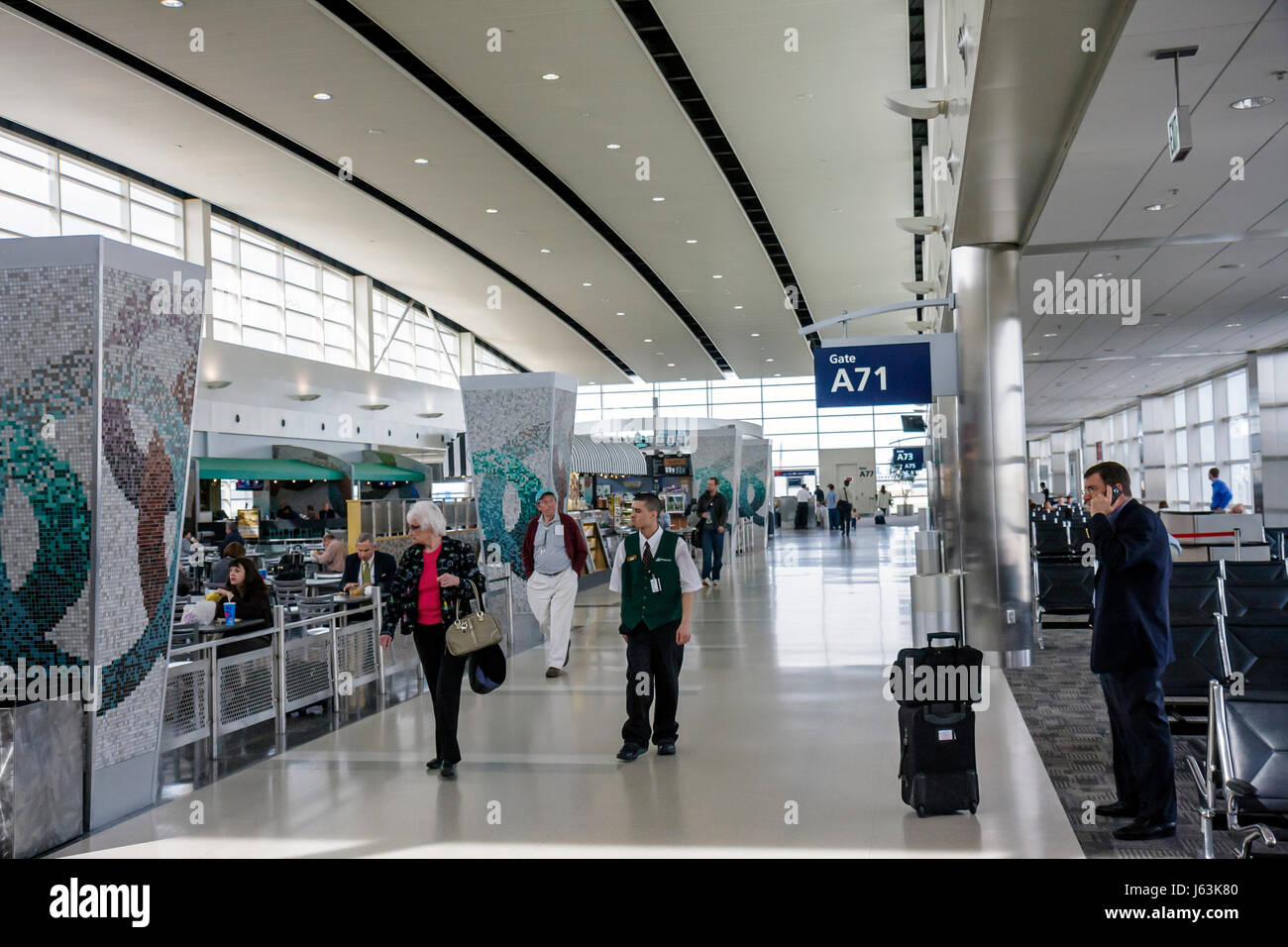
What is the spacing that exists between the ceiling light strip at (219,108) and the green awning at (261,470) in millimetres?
6517

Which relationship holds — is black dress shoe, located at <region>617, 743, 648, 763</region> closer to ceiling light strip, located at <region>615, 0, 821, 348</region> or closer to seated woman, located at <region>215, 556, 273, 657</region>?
seated woman, located at <region>215, 556, 273, 657</region>

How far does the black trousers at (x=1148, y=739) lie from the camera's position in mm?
4590

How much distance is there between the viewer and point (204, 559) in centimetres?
1630

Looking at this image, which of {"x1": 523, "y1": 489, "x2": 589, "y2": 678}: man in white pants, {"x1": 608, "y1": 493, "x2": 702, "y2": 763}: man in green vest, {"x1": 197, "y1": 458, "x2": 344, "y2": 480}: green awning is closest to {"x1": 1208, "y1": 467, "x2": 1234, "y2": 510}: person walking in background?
{"x1": 523, "y1": 489, "x2": 589, "y2": 678}: man in white pants

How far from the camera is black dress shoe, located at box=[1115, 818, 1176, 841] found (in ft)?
15.0

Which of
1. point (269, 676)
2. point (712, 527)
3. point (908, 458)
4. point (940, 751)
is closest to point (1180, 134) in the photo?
point (940, 751)

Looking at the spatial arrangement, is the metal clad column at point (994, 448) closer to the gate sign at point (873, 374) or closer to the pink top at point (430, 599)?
the gate sign at point (873, 374)

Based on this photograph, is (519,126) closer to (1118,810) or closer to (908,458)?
(1118,810)

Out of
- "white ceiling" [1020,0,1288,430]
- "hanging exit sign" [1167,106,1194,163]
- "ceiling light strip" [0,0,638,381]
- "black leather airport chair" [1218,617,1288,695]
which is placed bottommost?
"black leather airport chair" [1218,617,1288,695]

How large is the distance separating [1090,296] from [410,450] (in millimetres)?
23266

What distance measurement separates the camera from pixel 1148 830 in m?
4.58

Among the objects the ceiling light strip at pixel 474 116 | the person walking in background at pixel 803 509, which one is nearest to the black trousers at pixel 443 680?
the ceiling light strip at pixel 474 116

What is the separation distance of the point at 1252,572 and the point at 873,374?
344cm

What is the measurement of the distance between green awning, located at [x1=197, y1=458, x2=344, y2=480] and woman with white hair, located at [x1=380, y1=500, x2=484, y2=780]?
56.0ft
